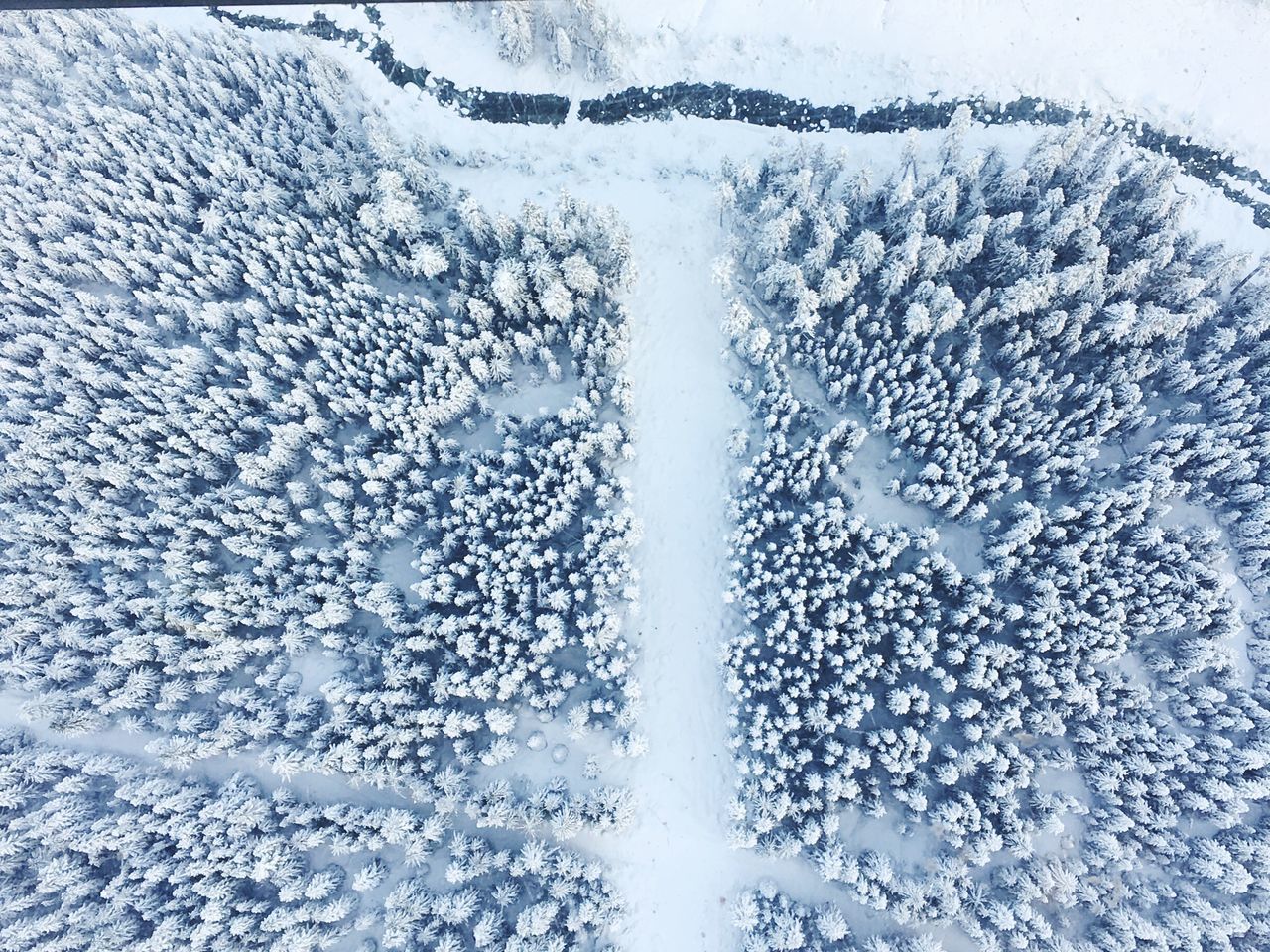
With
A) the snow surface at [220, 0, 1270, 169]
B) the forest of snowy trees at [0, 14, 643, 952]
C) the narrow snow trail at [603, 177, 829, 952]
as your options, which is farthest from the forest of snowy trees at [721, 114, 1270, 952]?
the snow surface at [220, 0, 1270, 169]

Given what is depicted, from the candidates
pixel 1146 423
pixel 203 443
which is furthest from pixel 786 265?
pixel 203 443

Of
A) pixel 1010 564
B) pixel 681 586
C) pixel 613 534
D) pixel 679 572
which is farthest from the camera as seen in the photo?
pixel 679 572

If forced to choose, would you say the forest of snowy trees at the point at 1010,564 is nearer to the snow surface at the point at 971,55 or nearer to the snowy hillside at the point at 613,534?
the snowy hillside at the point at 613,534

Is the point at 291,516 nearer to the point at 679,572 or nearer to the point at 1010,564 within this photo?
the point at 679,572

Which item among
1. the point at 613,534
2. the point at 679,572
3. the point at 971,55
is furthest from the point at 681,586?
the point at 971,55

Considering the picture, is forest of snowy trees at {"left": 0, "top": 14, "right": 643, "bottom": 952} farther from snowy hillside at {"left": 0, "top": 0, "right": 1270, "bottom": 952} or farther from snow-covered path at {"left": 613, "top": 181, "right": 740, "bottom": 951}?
snow-covered path at {"left": 613, "top": 181, "right": 740, "bottom": 951}
